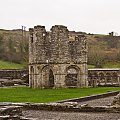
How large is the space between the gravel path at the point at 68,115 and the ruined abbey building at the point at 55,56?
21601mm

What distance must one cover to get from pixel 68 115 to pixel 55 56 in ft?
74.8

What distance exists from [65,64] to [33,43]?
4.10 metres

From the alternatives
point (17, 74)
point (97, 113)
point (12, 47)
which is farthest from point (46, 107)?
point (12, 47)

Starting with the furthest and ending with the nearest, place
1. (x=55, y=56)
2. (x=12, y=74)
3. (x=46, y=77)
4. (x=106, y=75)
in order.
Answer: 1. (x=12, y=74)
2. (x=106, y=75)
3. (x=46, y=77)
4. (x=55, y=56)

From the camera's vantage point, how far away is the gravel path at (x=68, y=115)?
57.2 ft

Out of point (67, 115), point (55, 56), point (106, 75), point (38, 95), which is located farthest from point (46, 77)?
point (67, 115)

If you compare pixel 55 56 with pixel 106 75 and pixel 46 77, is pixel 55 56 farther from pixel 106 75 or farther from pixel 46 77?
pixel 106 75

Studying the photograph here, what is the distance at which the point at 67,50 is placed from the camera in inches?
1638

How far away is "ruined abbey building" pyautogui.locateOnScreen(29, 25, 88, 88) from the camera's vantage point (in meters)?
41.1

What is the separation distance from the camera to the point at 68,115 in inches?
728

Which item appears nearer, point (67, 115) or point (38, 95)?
point (67, 115)

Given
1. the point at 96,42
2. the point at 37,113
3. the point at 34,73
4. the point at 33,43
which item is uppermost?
the point at 96,42

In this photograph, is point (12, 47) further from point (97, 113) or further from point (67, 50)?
point (97, 113)

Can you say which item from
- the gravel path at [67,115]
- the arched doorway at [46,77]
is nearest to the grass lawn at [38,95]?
the gravel path at [67,115]
